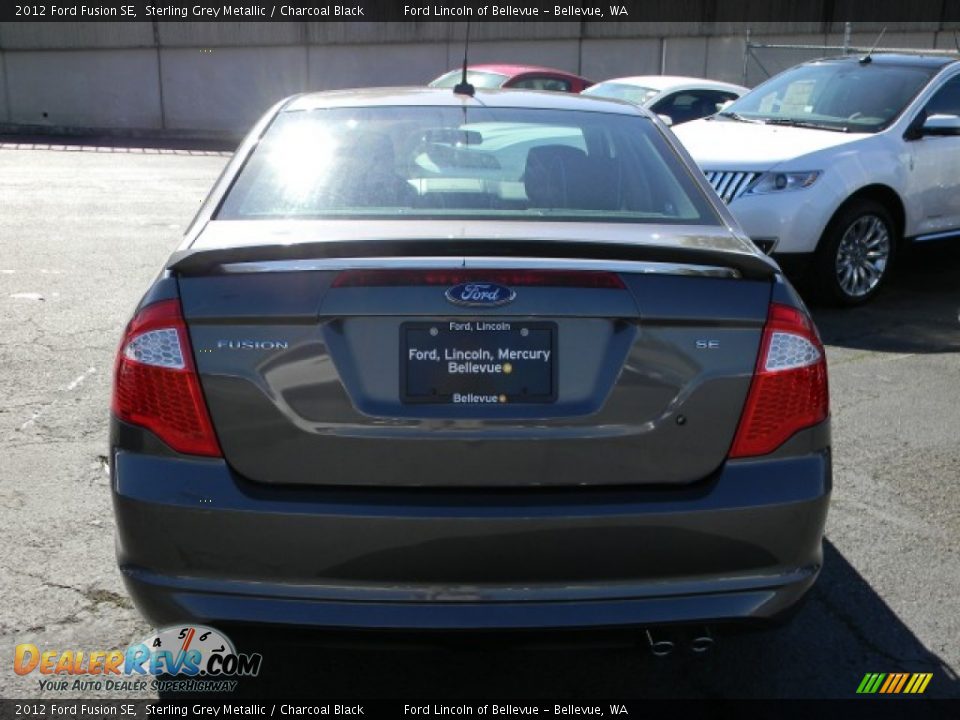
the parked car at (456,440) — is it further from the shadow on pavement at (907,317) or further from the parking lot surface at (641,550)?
the shadow on pavement at (907,317)

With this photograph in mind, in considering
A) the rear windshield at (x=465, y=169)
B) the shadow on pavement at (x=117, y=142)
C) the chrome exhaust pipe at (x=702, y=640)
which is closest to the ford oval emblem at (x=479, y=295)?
the rear windshield at (x=465, y=169)

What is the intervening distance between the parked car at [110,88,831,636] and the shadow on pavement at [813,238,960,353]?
15.0 feet

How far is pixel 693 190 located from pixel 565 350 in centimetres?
115

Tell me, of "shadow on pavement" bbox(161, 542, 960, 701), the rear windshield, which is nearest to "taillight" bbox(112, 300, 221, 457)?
the rear windshield

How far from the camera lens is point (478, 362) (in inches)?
105

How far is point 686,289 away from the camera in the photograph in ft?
8.96

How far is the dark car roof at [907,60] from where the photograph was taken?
29.5ft

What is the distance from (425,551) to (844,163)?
20.0 ft

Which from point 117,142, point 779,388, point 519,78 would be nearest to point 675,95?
point 519,78

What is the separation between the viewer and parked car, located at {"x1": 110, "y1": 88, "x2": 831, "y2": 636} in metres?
2.64

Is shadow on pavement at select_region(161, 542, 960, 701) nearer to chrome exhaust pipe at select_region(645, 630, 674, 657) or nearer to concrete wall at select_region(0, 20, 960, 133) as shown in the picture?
chrome exhaust pipe at select_region(645, 630, 674, 657)

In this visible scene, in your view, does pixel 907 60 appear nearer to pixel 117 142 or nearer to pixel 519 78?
pixel 519 78

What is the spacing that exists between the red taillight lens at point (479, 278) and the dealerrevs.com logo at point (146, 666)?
108cm
